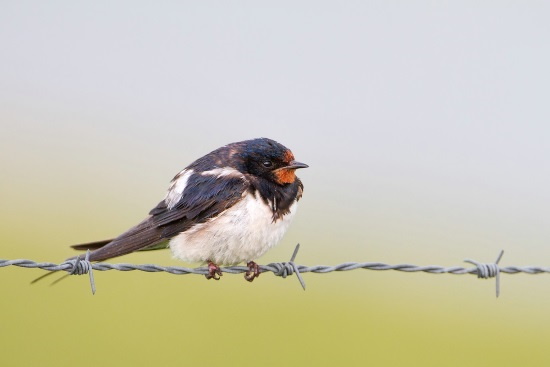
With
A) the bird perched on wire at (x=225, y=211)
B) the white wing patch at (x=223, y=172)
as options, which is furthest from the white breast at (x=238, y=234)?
the white wing patch at (x=223, y=172)

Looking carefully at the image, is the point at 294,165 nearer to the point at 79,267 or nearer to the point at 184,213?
the point at 184,213

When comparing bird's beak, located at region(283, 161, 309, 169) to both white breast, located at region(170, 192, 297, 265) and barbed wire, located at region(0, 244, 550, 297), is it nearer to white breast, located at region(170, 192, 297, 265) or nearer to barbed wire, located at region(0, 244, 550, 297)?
white breast, located at region(170, 192, 297, 265)

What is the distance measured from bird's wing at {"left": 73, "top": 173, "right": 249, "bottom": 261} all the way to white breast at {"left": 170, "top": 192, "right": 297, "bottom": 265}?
0.15 ft

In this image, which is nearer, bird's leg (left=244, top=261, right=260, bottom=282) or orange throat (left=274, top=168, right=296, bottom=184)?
bird's leg (left=244, top=261, right=260, bottom=282)

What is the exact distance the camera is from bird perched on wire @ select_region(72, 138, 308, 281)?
4012 mm

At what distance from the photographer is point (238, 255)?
159 inches

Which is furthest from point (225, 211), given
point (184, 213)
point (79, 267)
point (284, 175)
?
point (79, 267)

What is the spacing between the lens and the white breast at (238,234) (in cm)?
399

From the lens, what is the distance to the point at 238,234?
3982 mm

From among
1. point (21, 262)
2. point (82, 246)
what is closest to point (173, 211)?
point (82, 246)

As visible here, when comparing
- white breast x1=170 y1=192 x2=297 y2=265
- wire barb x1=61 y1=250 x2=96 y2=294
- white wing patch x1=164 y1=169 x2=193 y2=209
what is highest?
white wing patch x1=164 y1=169 x2=193 y2=209

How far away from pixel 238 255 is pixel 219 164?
0.48 m

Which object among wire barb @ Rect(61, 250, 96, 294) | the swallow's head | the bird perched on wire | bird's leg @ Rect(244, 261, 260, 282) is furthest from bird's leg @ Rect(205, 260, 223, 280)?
wire barb @ Rect(61, 250, 96, 294)

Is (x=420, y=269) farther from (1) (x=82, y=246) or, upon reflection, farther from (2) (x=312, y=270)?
(1) (x=82, y=246)
